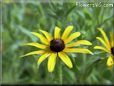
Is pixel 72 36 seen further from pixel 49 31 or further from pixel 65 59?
pixel 49 31

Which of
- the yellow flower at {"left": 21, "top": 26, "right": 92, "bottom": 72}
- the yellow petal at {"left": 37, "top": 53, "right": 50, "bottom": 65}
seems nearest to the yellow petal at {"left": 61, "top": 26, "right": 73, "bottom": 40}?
the yellow flower at {"left": 21, "top": 26, "right": 92, "bottom": 72}

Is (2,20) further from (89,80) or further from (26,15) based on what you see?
(89,80)

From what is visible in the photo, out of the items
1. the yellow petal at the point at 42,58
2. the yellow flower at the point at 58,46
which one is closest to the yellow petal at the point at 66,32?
the yellow flower at the point at 58,46

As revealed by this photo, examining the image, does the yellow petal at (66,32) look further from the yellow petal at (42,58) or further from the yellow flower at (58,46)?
the yellow petal at (42,58)

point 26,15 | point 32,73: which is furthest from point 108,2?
point 26,15

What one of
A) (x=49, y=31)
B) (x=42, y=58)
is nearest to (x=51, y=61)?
(x=42, y=58)

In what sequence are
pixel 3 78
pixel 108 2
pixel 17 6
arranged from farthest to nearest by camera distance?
1. pixel 17 6
2. pixel 3 78
3. pixel 108 2

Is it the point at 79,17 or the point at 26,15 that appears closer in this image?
the point at 79,17

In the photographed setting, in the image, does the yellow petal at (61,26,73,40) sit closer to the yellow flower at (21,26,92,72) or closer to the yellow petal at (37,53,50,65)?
the yellow flower at (21,26,92,72)
